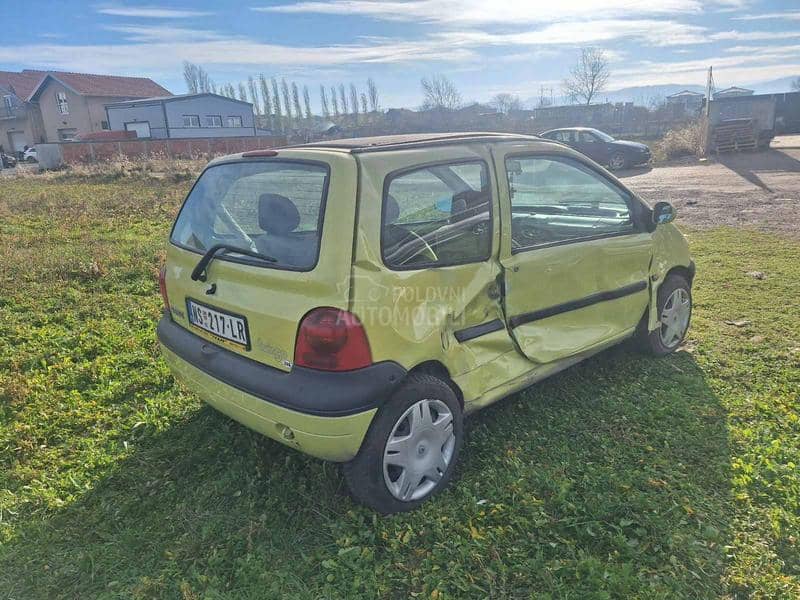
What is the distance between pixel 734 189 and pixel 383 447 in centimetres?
1408

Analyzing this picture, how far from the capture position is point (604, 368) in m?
4.15

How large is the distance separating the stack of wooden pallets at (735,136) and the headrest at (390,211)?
23.7 metres

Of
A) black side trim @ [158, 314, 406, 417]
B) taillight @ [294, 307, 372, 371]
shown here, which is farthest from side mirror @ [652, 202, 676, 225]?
taillight @ [294, 307, 372, 371]

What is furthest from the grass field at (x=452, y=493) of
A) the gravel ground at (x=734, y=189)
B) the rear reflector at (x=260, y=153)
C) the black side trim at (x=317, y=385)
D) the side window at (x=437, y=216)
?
the gravel ground at (x=734, y=189)

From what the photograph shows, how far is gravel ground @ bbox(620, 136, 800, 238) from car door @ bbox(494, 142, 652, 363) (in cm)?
615

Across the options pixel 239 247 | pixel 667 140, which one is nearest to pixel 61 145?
pixel 667 140

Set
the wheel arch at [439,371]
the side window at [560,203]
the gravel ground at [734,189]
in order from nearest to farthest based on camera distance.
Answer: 1. the wheel arch at [439,371]
2. the side window at [560,203]
3. the gravel ground at [734,189]

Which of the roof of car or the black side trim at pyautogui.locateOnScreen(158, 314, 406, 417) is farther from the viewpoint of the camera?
the roof of car

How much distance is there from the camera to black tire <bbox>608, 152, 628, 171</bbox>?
20000 mm

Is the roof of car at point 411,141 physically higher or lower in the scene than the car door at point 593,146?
higher

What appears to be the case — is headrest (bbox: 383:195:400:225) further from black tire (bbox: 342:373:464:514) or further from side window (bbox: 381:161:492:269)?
black tire (bbox: 342:373:464:514)

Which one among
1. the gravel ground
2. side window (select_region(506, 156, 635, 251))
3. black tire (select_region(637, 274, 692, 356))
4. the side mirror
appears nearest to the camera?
side window (select_region(506, 156, 635, 251))

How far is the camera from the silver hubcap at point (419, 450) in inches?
103

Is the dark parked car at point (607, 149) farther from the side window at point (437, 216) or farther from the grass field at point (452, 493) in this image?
the side window at point (437, 216)
